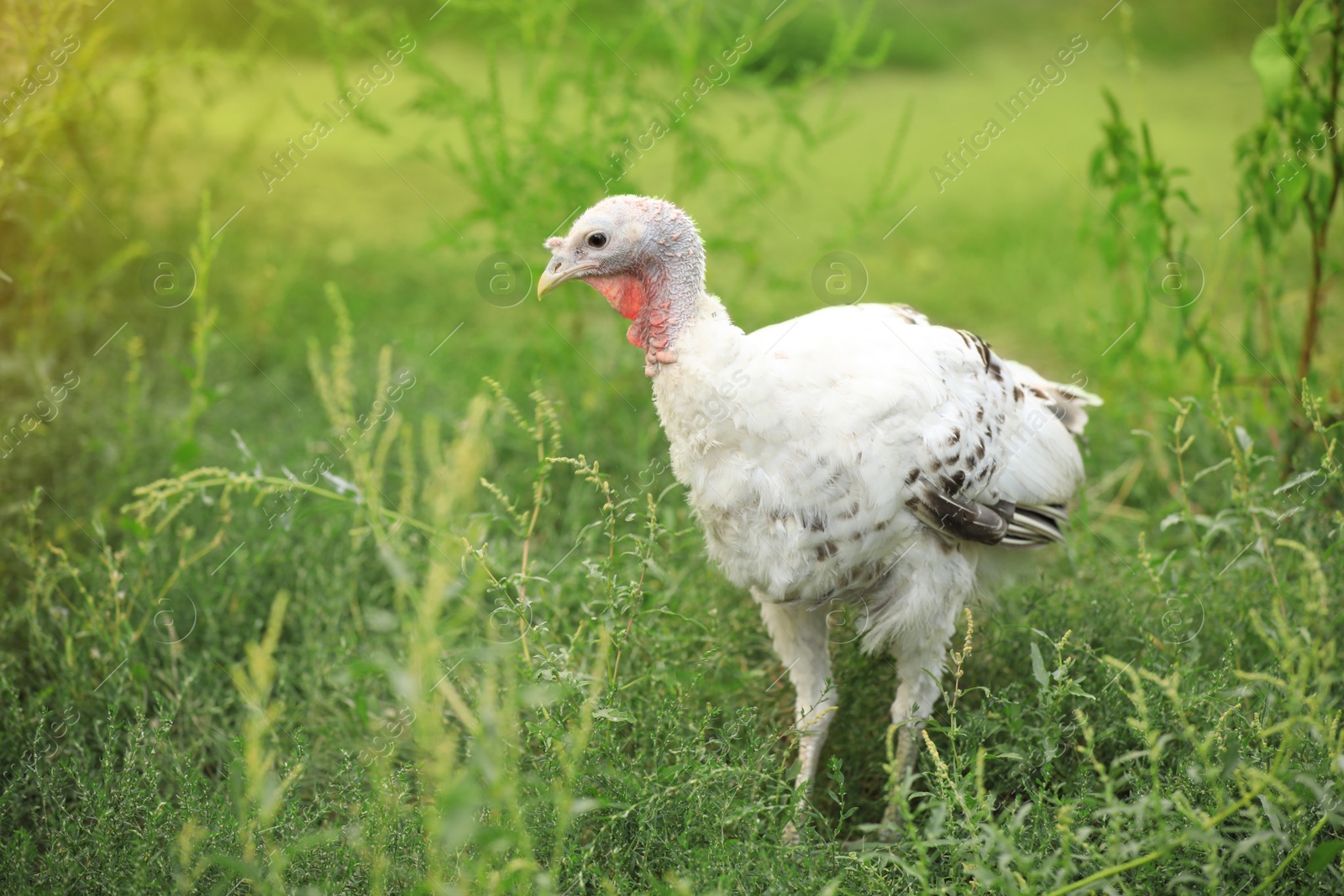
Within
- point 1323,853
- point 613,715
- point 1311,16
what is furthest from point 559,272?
point 1311,16

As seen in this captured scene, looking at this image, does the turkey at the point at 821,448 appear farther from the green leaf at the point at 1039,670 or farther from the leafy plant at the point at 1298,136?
the leafy plant at the point at 1298,136

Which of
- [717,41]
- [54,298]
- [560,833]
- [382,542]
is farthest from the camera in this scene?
[54,298]

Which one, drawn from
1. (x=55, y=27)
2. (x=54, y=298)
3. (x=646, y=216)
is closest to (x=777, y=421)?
(x=646, y=216)

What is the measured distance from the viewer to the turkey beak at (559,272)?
7.47 feet

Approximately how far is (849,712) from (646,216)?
147 cm

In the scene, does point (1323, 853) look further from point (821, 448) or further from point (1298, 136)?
point (1298, 136)

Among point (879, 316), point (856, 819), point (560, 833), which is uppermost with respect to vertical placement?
point (560, 833)

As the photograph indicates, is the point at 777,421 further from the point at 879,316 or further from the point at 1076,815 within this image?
the point at 1076,815

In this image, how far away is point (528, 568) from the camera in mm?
2477

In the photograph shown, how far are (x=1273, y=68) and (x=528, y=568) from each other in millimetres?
2592

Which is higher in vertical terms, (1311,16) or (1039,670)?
(1311,16)

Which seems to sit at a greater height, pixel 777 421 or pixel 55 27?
pixel 55 27

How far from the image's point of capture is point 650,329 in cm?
227

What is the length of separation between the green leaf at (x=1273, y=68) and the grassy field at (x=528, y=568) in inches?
17.1
